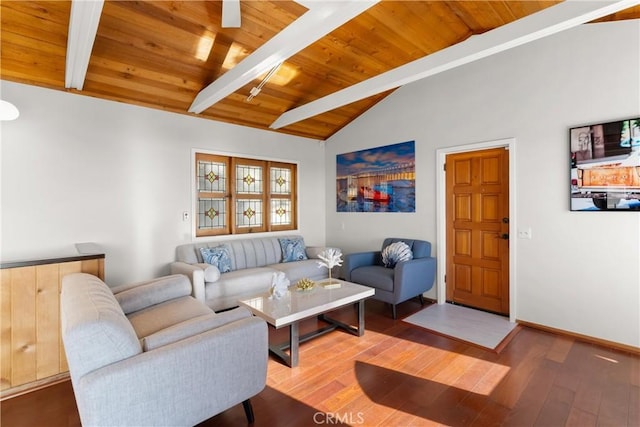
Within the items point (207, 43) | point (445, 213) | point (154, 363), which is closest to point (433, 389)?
point (154, 363)

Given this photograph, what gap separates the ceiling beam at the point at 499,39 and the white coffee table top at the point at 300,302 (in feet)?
7.27

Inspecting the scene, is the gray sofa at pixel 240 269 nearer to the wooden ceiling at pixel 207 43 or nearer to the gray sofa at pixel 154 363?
the gray sofa at pixel 154 363

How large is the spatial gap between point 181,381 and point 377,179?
3.91m

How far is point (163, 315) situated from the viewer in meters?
2.29

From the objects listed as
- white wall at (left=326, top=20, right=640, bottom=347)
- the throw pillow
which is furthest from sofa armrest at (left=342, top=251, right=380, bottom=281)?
white wall at (left=326, top=20, right=640, bottom=347)

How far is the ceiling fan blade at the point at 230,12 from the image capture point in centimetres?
187

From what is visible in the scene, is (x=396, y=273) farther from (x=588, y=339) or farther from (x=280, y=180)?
(x=280, y=180)

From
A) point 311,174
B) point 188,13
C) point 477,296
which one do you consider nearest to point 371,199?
point 311,174

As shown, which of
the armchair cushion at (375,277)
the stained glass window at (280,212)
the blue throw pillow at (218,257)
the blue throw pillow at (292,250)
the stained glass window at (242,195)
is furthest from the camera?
the stained glass window at (280,212)

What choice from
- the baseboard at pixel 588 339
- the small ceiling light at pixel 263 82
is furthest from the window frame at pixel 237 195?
the baseboard at pixel 588 339

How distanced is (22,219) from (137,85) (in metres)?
1.76

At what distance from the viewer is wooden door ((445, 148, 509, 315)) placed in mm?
3572

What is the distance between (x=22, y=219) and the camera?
2877 millimetres

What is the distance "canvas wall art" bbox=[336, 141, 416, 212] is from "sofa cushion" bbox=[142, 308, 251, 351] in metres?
3.18
